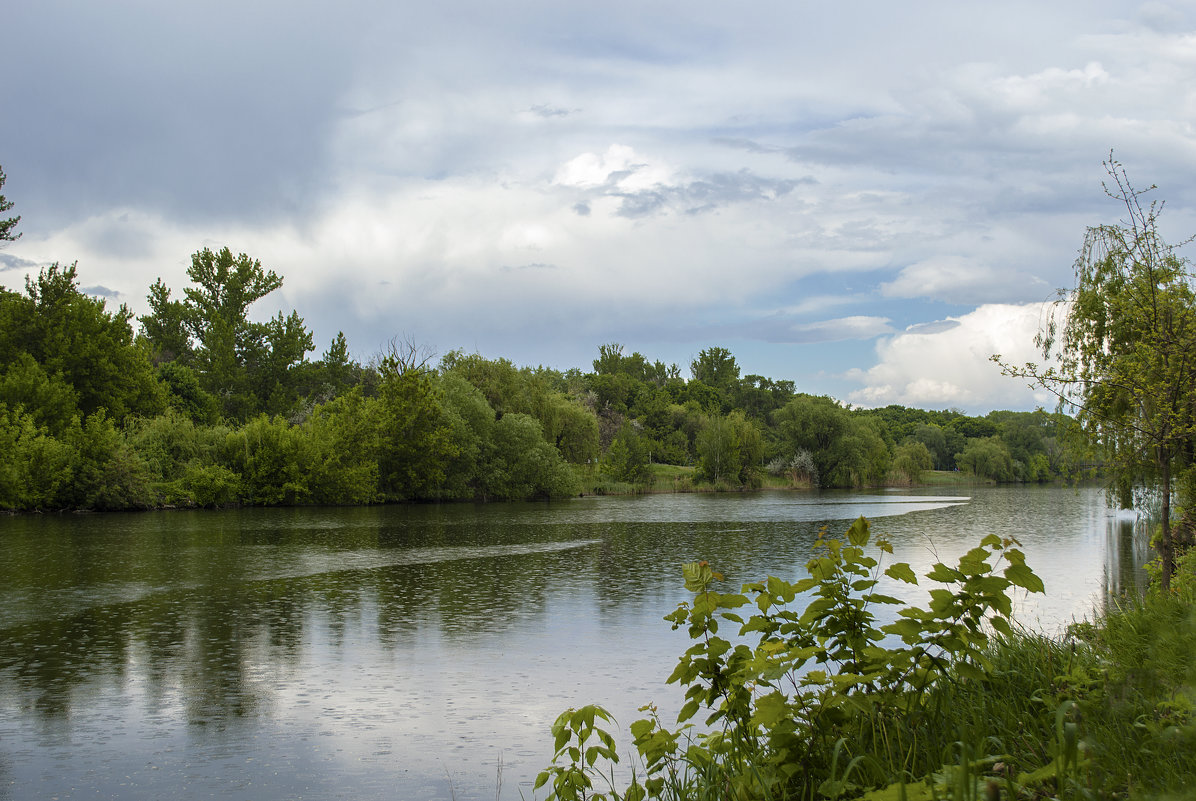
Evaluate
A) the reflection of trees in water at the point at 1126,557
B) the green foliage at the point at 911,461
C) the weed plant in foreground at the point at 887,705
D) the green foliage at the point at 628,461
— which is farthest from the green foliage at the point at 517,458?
the weed plant in foreground at the point at 887,705

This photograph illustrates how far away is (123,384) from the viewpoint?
138ft

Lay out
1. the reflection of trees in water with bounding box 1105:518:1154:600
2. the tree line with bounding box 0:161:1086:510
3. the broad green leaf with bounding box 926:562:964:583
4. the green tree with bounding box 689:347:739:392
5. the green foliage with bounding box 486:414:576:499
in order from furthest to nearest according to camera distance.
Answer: the green tree with bounding box 689:347:739:392
the green foliage with bounding box 486:414:576:499
the tree line with bounding box 0:161:1086:510
the reflection of trees in water with bounding box 1105:518:1154:600
the broad green leaf with bounding box 926:562:964:583

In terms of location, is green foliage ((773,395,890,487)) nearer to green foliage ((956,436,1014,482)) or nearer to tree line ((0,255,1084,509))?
tree line ((0,255,1084,509))

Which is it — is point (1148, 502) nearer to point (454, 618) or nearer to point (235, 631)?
point (454, 618)

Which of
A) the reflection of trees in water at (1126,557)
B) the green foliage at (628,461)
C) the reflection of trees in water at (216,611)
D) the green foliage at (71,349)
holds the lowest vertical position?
the reflection of trees in water at (1126,557)

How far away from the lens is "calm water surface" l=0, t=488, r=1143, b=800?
250 inches

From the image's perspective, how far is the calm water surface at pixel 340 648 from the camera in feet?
20.9

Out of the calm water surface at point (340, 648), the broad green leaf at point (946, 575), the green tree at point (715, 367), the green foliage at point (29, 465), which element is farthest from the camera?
the green tree at point (715, 367)

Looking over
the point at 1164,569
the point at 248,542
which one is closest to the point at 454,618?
the point at 1164,569

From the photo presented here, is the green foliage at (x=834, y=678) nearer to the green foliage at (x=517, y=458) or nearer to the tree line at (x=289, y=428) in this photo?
the tree line at (x=289, y=428)

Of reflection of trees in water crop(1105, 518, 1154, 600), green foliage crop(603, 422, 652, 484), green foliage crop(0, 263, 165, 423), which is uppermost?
green foliage crop(0, 263, 165, 423)

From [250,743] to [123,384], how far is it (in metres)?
41.4

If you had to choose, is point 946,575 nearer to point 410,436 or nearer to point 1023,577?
point 1023,577

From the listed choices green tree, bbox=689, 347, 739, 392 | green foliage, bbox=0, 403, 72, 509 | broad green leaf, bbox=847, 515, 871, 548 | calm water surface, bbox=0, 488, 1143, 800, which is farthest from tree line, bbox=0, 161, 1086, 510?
green tree, bbox=689, 347, 739, 392
